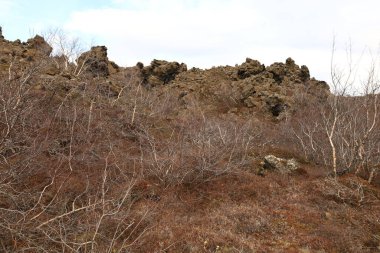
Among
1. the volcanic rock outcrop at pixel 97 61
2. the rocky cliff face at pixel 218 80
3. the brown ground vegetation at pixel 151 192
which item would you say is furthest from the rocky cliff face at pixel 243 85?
the brown ground vegetation at pixel 151 192

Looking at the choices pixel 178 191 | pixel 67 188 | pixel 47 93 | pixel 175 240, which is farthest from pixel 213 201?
pixel 47 93

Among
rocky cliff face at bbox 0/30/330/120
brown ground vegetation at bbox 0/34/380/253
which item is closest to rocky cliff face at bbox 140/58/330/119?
rocky cliff face at bbox 0/30/330/120

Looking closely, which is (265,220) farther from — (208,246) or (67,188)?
(67,188)

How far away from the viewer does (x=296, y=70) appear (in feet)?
151

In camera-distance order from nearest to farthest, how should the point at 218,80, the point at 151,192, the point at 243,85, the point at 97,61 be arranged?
1. the point at 151,192
2. the point at 97,61
3. the point at 243,85
4. the point at 218,80

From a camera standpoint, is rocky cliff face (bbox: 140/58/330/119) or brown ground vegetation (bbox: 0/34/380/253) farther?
rocky cliff face (bbox: 140/58/330/119)

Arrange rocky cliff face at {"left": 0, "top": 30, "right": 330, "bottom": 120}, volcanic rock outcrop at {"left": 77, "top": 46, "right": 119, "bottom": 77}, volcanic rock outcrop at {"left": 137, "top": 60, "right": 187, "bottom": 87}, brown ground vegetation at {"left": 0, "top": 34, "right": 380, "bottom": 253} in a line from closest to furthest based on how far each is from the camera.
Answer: brown ground vegetation at {"left": 0, "top": 34, "right": 380, "bottom": 253} < rocky cliff face at {"left": 0, "top": 30, "right": 330, "bottom": 120} < volcanic rock outcrop at {"left": 77, "top": 46, "right": 119, "bottom": 77} < volcanic rock outcrop at {"left": 137, "top": 60, "right": 187, "bottom": 87}

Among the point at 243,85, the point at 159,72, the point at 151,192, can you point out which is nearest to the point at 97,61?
the point at 159,72

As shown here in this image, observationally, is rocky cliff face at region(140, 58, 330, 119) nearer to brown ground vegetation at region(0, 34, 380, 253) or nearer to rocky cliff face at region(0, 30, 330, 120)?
rocky cliff face at region(0, 30, 330, 120)

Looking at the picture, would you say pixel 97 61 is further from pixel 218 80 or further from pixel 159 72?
pixel 218 80

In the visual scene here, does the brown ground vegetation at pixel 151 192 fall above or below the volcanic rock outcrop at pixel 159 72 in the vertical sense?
below

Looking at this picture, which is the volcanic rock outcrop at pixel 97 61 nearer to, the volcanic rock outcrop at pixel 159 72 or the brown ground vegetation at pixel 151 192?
the volcanic rock outcrop at pixel 159 72

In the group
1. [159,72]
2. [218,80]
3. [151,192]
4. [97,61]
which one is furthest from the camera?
[159,72]

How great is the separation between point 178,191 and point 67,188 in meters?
3.66
